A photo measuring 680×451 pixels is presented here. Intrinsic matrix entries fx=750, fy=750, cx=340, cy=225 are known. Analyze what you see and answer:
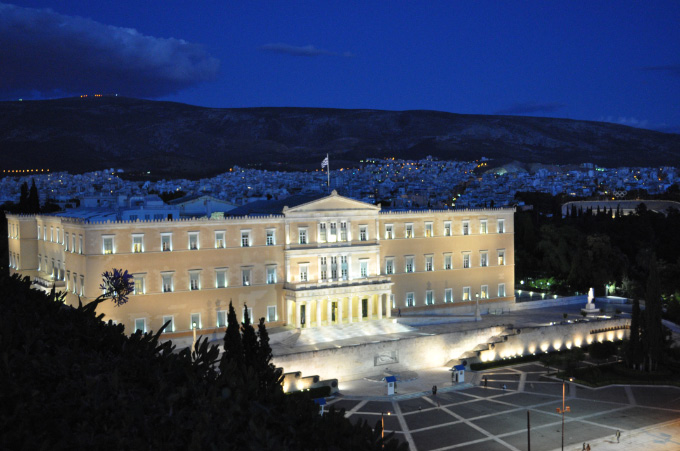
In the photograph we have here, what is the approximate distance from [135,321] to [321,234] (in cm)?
1265

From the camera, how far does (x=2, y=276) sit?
17609mm

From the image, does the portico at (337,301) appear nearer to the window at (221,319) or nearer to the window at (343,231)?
the window at (343,231)

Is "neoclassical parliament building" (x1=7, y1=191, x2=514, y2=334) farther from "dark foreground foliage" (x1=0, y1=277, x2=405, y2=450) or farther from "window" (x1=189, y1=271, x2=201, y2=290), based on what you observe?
"dark foreground foliage" (x1=0, y1=277, x2=405, y2=450)

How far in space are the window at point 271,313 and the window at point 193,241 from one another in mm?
6034

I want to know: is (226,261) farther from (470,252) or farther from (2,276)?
(2,276)

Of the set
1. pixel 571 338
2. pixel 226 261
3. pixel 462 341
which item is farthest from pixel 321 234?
pixel 571 338

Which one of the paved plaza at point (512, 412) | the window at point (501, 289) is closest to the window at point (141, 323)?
the paved plaza at point (512, 412)

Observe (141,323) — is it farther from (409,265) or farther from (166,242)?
(409,265)

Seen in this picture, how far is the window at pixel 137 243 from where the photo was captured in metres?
42.3

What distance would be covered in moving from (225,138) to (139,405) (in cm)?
17889

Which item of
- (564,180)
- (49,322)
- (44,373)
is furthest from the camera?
(564,180)

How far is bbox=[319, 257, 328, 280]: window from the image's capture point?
4747 cm

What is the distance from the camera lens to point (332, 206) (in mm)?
47844

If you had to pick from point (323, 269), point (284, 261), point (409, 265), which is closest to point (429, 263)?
point (409, 265)
